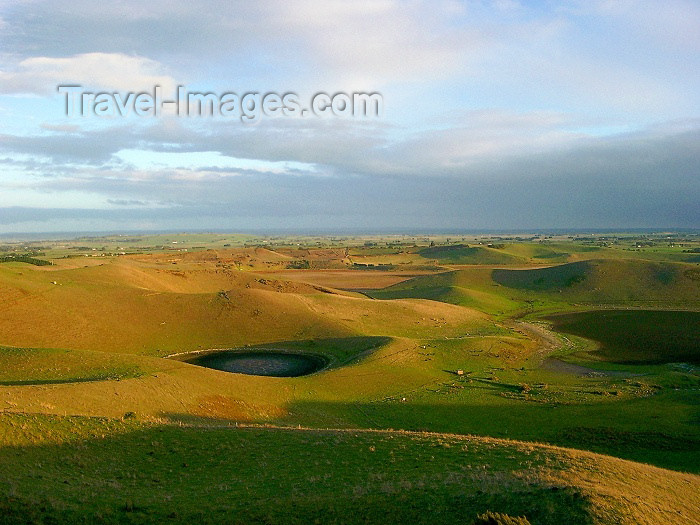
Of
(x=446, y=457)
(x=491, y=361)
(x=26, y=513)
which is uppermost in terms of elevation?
(x=26, y=513)

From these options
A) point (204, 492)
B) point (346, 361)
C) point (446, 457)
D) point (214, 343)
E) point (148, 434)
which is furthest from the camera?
point (214, 343)

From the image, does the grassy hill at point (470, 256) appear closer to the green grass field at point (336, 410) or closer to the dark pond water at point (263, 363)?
the green grass field at point (336, 410)

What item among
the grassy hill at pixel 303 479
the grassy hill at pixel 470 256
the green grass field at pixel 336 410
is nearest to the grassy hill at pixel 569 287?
the green grass field at pixel 336 410

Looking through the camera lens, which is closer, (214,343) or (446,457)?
(446,457)

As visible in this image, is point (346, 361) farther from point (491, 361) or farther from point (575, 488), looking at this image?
point (575, 488)

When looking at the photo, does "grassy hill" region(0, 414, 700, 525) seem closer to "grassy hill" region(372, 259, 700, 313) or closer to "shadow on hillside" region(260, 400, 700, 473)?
"shadow on hillside" region(260, 400, 700, 473)

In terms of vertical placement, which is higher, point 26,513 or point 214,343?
point 26,513

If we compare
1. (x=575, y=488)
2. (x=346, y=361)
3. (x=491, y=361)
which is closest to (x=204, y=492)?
(x=575, y=488)

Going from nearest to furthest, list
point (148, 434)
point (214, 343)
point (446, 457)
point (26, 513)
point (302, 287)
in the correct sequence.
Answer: point (26, 513) < point (446, 457) < point (148, 434) < point (214, 343) < point (302, 287)
